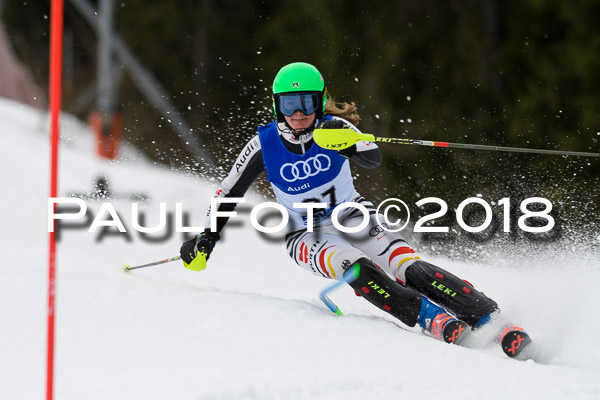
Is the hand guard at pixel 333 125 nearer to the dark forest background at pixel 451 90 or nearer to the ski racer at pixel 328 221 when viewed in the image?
the ski racer at pixel 328 221

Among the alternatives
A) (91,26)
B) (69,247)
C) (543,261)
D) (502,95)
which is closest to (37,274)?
(69,247)

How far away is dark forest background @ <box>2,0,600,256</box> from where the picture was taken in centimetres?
1052

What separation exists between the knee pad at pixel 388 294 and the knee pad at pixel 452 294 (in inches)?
6.1

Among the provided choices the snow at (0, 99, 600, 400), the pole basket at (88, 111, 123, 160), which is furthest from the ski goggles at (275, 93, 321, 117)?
the pole basket at (88, 111, 123, 160)

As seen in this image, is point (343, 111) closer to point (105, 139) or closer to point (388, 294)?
point (388, 294)

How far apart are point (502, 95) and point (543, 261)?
7422mm

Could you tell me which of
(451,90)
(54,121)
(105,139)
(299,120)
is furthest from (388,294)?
(451,90)

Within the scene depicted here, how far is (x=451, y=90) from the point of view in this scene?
42.2 feet

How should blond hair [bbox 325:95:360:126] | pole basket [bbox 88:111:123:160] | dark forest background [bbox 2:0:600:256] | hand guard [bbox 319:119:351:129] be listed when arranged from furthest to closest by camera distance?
pole basket [bbox 88:111:123:160] → dark forest background [bbox 2:0:600:256] → blond hair [bbox 325:95:360:126] → hand guard [bbox 319:119:351:129]

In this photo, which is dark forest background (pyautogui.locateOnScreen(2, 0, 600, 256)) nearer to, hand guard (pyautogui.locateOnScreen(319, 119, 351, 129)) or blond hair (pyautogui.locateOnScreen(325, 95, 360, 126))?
blond hair (pyautogui.locateOnScreen(325, 95, 360, 126))

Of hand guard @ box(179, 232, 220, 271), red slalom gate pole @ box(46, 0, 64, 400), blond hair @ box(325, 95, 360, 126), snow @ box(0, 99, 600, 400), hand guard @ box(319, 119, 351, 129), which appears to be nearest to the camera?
red slalom gate pole @ box(46, 0, 64, 400)

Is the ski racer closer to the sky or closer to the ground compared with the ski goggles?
closer to the ground

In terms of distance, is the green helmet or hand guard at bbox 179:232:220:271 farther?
hand guard at bbox 179:232:220:271

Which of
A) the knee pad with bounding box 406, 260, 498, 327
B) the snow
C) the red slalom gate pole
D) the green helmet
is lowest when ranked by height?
the snow
